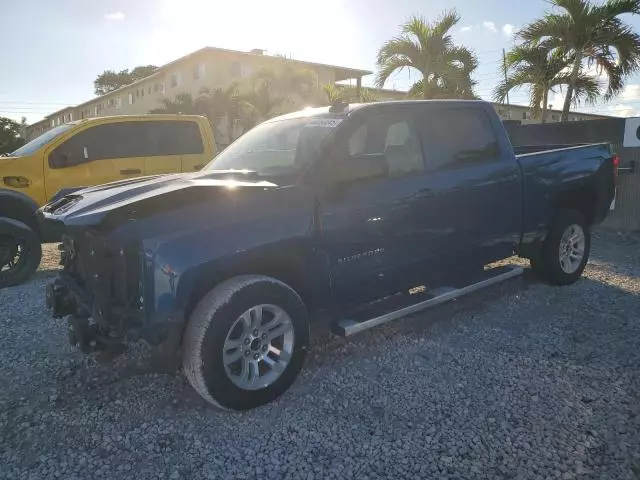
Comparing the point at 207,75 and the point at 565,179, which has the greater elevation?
the point at 207,75

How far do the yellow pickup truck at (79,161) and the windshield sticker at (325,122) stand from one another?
364 centimetres

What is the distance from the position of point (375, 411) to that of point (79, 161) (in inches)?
222

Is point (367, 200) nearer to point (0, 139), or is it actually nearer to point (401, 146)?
point (401, 146)

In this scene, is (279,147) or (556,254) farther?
(556,254)

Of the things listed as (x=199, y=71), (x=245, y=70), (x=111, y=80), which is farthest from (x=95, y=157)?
(x=111, y=80)

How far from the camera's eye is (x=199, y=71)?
32188 mm

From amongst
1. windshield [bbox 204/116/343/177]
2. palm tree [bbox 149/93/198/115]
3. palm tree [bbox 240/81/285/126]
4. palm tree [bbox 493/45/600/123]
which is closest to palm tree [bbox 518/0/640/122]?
palm tree [bbox 493/45/600/123]

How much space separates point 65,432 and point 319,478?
→ 4.98 ft

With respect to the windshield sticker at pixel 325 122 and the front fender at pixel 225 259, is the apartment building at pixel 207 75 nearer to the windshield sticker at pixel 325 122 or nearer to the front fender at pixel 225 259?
Answer: the windshield sticker at pixel 325 122

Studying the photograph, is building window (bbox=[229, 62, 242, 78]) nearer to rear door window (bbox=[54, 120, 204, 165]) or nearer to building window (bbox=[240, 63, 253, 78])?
building window (bbox=[240, 63, 253, 78])

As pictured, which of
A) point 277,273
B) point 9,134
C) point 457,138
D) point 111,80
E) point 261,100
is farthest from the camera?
point 111,80

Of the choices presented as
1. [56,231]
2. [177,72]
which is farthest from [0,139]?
[56,231]

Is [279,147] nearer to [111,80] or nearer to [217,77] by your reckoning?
[217,77]

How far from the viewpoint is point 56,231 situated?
3.21 metres
